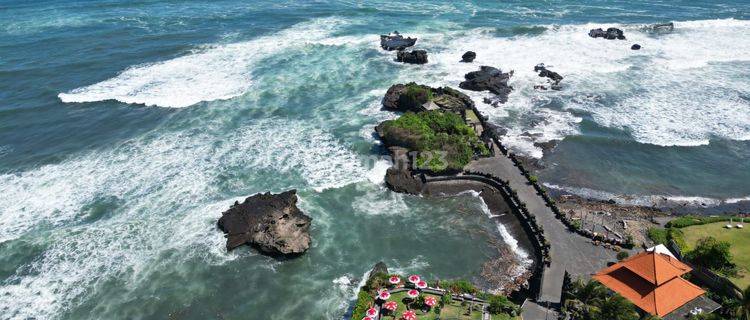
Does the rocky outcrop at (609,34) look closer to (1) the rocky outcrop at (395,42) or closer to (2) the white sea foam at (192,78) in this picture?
(1) the rocky outcrop at (395,42)

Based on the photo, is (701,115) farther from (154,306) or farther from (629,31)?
(154,306)

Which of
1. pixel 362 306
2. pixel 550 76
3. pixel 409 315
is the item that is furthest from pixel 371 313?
pixel 550 76

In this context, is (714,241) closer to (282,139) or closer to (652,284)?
(652,284)

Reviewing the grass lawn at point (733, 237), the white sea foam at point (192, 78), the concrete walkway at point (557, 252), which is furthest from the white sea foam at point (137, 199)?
the grass lawn at point (733, 237)

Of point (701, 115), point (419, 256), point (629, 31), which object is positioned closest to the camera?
point (419, 256)

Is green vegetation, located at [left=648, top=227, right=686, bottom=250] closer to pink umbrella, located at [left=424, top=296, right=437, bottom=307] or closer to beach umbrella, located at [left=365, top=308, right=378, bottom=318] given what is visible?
pink umbrella, located at [left=424, top=296, right=437, bottom=307]

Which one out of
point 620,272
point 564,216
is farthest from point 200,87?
point 620,272
